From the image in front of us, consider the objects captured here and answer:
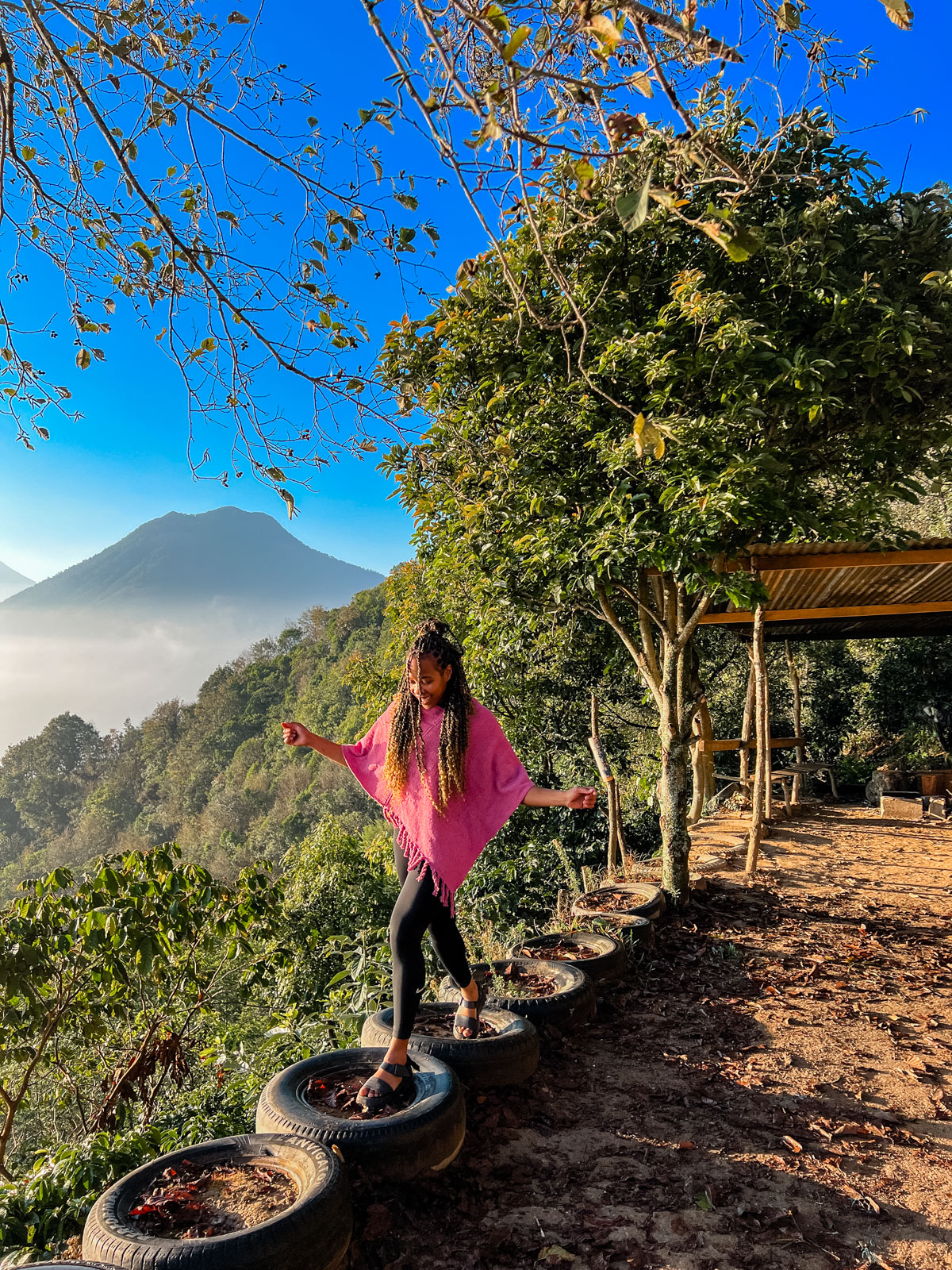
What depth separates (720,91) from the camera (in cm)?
434

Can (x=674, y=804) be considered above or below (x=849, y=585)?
below

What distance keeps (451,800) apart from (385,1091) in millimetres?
924

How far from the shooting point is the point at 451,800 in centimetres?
277

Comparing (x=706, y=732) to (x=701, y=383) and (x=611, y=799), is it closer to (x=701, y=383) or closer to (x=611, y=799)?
(x=611, y=799)

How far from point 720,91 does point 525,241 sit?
1280mm

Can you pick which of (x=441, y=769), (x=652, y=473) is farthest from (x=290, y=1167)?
(x=652, y=473)

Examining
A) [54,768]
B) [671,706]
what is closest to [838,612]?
[671,706]

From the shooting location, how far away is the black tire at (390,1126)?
2262 mm

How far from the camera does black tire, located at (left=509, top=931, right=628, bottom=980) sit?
13.3ft

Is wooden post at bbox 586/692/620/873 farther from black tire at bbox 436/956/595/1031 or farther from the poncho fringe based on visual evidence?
the poncho fringe

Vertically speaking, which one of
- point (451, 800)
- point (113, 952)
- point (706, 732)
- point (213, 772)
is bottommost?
point (213, 772)

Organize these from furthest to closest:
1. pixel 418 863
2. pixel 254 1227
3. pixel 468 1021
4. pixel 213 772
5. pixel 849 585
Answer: pixel 213 772 < pixel 849 585 < pixel 468 1021 < pixel 418 863 < pixel 254 1227

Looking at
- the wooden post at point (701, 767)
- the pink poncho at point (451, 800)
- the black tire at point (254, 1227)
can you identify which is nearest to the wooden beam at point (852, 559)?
the wooden post at point (701, 767)

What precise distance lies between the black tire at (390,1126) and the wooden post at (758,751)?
4369mm
